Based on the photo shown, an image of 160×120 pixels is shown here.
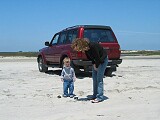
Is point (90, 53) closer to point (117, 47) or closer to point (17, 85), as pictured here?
point (17, 85)

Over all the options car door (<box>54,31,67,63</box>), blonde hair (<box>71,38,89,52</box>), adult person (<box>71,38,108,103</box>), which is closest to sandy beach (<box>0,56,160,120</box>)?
adult person (<box>71,38,108,103</box>)

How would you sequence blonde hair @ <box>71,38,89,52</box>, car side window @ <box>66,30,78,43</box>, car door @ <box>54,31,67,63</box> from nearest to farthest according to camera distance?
blonde hair @ <box>71,38,89,52</box>, car side window @ <box>66,30,78,43</box>, car door @ <box>54,31,67,63</box>

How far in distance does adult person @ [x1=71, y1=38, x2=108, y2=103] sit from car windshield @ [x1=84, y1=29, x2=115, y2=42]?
4356mm

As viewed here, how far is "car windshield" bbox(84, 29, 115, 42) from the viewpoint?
12.0 meters

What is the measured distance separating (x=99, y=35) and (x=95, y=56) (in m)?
4.96

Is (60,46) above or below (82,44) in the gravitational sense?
below

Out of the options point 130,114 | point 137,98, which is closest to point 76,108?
point 130,114

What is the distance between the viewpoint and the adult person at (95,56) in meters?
7.13

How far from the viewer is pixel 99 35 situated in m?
12.2

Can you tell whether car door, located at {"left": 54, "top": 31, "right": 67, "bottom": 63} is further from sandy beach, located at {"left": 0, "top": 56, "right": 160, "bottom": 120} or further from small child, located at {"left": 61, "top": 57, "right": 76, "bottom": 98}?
small child, located at {"left": 61, "top": 57, "right": 76, "bottom": 98}

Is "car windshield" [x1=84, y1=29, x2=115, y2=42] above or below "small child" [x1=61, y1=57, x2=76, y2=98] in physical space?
above

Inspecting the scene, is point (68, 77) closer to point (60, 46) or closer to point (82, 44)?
point (82, 44)

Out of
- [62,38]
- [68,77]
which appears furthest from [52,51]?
[68,77]

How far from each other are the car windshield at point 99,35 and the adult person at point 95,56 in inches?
172
